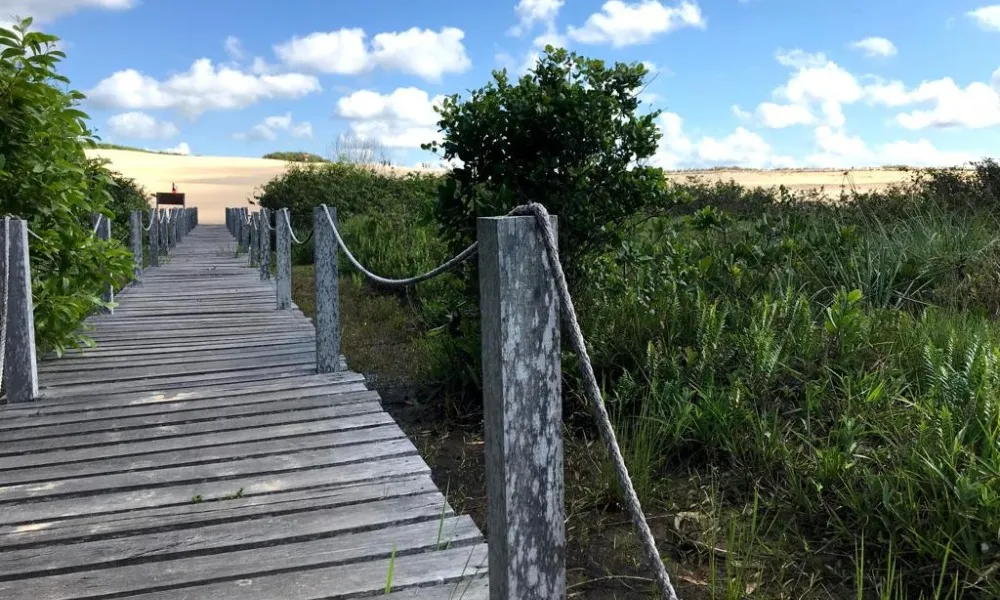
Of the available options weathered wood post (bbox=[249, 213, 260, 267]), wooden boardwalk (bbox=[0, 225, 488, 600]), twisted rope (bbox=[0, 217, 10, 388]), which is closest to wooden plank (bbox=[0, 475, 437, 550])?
wooden boardwalk (bbox=[0, 225, 488, 600])

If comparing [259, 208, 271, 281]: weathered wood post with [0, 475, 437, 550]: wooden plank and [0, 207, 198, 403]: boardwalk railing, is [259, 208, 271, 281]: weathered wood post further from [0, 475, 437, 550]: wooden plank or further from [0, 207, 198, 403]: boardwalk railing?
[0, 475, 437, 550]: wooden plank

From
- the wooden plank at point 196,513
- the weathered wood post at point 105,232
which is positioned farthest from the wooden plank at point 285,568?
the weathered wood post at point 105,232

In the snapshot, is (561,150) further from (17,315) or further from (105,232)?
(105,232)

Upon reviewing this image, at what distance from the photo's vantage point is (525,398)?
179cm

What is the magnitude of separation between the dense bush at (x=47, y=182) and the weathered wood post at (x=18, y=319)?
1.45 feet

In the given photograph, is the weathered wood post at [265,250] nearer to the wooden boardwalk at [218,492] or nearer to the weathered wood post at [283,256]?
the weathered wood post at [283,256]

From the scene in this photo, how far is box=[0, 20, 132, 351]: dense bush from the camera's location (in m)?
5.00

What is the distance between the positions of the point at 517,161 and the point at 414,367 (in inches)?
79.0

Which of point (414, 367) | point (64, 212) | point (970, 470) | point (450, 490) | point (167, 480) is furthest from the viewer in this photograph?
point (414, 367)

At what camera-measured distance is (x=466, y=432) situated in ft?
14.9

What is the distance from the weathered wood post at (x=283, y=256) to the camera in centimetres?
765

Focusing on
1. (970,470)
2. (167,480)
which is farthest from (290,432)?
(970,470)

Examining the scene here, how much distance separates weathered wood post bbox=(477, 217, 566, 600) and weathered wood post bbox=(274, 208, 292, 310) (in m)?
6.14

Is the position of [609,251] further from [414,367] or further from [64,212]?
[64,212]
